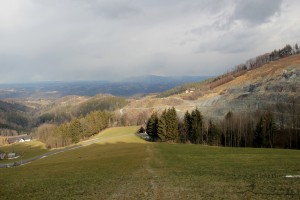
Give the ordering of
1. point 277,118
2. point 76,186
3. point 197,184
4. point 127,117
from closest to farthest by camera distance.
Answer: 1. point 197,184
2. point 76,186
3. point 277,118
4. point 127,117

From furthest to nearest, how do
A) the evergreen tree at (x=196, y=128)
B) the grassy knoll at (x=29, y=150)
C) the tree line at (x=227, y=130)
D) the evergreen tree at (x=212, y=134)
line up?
the grassy knoll at (x=29, y=150)
the evergreen tree at (x=196, y=128)
the evergreen tree at (x=212, y=134)
the tree line at (x=227, y=130)

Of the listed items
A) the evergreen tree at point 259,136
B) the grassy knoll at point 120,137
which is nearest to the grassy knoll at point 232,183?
the evergreen tree at point 259,136

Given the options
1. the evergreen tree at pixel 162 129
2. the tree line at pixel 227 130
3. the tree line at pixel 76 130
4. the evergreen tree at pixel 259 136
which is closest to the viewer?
the evergreen tree at pixel 259 136

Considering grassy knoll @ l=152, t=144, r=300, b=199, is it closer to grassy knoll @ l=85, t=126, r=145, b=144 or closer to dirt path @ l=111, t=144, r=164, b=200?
dirt path @ l=111, t=144, r=164, b=200

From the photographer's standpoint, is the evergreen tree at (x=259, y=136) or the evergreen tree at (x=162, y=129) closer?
the evergreen tree at (x=259, y=136)

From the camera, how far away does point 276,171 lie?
2850 centimetres

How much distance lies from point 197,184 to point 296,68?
164 meters

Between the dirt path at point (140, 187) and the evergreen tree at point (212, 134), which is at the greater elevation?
the dirt path at point (140, 187)

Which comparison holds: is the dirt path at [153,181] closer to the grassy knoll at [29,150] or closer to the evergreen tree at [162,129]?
the evergreen tree at [162,129]

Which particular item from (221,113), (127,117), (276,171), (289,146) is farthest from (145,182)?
(127,117)

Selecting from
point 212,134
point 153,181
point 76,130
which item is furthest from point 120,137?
point 153,181

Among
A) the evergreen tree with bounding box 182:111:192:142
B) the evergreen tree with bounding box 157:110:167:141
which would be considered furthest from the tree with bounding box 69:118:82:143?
the evergreen tree with bounding box 182:111:192:142

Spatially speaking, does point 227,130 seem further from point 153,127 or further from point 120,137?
point 120,137

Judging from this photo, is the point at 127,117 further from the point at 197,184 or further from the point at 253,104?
the point at 197,184
